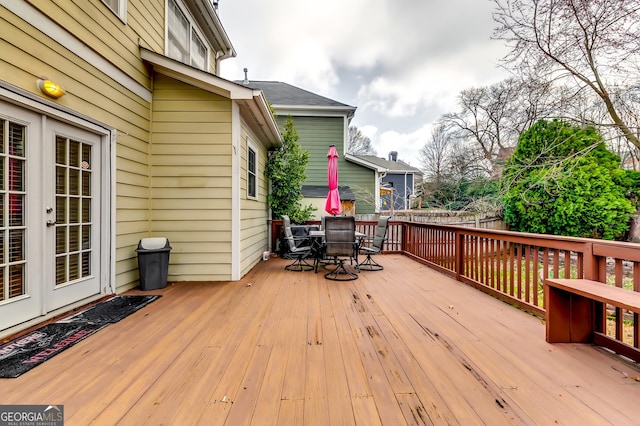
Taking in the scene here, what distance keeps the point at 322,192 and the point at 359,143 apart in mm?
16446

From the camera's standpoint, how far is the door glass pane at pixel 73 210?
2.85 meters

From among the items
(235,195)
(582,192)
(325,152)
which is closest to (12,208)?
(235,195)

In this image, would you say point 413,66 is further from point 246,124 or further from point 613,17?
point 246,124

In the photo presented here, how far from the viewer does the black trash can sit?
3721mm

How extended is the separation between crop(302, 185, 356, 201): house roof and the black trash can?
19.5ft

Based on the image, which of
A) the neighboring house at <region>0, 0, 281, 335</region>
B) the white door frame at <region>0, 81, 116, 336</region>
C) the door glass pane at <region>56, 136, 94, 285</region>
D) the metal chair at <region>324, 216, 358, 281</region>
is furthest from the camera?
the metal chair at <region>324, 216, 358, 281</region>

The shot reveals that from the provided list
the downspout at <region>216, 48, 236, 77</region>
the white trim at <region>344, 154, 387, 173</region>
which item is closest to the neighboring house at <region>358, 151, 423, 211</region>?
the white trim at <region>344, 154, 387, 173</region>

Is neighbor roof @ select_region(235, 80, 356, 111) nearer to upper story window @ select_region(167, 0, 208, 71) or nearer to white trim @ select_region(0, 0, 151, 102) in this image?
upper story window @ select_region(167, 0, 208, 71)

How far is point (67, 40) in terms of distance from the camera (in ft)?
9.11

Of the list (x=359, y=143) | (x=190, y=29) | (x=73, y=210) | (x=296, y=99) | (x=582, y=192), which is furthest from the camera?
(x=359, y=143)

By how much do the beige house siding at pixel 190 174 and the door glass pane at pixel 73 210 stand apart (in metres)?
0.99

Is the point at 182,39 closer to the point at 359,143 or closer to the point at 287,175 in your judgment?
the point at 287,175

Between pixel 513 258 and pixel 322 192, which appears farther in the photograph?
pixel 322 192

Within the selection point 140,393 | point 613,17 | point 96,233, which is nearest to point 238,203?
point 96,233
